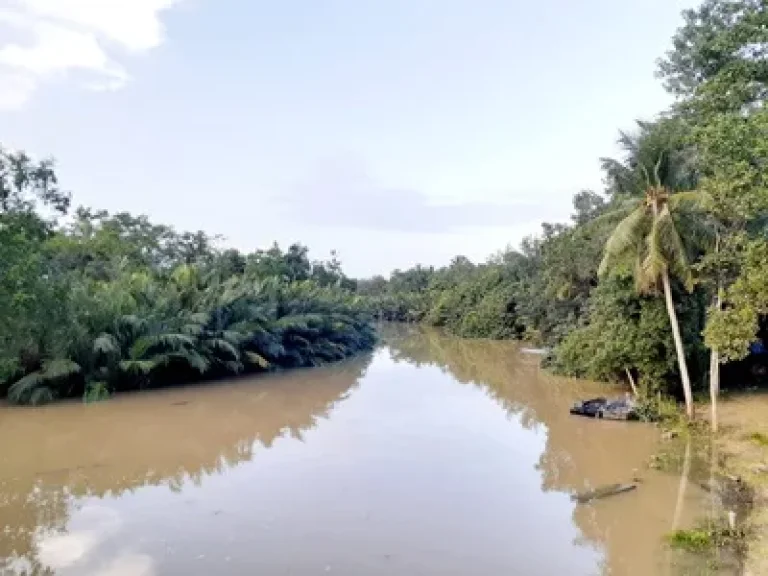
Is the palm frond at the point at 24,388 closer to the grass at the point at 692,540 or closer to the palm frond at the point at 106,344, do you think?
the palm frond at the point at 106,344

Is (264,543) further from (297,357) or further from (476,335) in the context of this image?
(476,335)

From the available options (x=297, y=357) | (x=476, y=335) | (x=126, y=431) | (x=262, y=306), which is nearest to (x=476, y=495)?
(x=126, y=431)

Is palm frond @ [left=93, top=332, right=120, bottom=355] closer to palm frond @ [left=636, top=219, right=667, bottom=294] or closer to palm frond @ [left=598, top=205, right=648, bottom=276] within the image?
palm frond @ [left=598, top=205, right=648, bottom=276]

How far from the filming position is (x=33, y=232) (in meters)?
7.03

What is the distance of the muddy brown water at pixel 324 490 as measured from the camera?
6641 millimetres

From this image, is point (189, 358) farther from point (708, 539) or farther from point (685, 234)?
point (708, 539)

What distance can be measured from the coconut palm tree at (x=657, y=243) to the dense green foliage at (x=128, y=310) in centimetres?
1015

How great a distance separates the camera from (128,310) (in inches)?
684

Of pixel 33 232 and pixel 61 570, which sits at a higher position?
pixel 33 232

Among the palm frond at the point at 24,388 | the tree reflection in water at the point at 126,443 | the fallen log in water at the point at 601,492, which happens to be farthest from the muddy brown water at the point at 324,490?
the palm frond at the point at 24,388

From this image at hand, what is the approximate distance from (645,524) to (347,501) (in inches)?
141

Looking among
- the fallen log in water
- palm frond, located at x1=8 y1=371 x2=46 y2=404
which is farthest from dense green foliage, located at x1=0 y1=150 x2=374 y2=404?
the fallen log in water

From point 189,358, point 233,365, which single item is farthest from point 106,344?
point 233,365

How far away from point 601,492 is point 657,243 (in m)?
5.79
